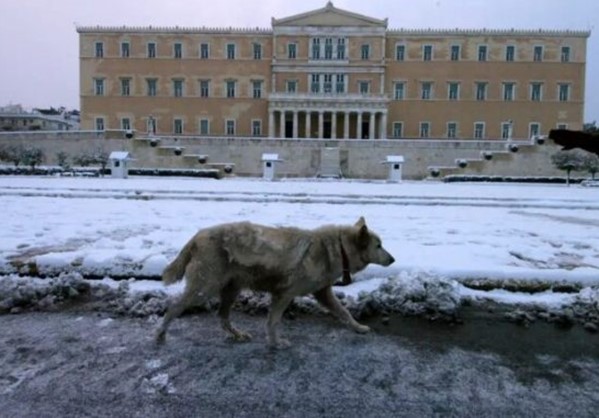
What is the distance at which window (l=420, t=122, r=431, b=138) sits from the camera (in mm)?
55050

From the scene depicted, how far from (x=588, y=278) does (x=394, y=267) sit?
6.53 feet

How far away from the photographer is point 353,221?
10578 mm

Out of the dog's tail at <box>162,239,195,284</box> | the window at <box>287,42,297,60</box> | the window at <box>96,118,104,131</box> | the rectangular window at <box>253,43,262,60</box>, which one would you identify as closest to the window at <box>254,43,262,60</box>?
the rectangular window at <box>253,43,262,60</box>

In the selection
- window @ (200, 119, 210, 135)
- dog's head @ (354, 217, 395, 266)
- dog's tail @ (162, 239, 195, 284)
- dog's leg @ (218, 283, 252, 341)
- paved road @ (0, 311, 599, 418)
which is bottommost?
paved road @ (0, 311, 599, 418)

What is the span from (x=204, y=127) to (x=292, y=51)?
11560mm

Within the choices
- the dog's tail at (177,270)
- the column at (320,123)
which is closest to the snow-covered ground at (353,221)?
the dog's tail at (177,270)

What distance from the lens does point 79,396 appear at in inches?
126

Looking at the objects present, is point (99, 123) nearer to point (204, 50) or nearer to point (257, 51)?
point (204, 50)

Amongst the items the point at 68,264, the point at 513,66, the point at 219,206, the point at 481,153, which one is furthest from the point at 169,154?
the point at 513,66

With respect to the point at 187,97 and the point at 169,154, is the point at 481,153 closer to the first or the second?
the point at 169,154

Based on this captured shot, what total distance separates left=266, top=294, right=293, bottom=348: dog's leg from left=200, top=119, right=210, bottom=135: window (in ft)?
175

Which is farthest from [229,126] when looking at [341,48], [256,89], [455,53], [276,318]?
[276,318]

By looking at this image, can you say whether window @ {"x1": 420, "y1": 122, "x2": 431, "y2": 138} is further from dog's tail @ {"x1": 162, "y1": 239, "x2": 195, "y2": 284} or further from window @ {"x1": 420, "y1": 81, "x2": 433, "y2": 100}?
dog's tail @ {"x1": 162, "y1": 239, "x2": 195, "y2": 284}

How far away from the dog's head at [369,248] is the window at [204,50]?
54.7 metres
